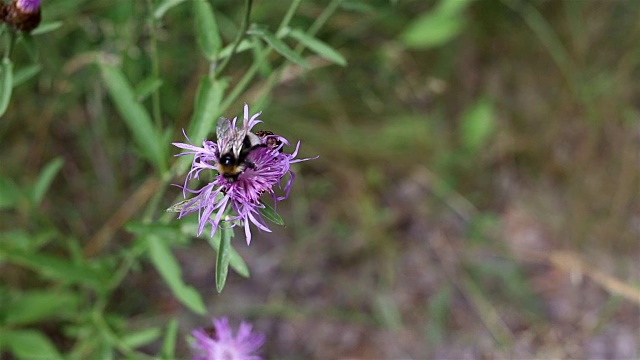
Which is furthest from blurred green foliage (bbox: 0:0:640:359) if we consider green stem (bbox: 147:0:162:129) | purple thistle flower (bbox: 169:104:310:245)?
purple thistle flower (bbox: 169:104:310:245)

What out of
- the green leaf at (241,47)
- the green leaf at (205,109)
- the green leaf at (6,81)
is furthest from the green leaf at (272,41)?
the green leaf at (6,81)

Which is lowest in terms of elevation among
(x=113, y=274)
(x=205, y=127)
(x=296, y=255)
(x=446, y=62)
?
(x=205, y=127)

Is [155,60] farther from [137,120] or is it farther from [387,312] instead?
[387,312]

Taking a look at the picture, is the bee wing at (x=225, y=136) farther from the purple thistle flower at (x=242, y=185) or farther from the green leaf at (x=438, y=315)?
the green leaf at (x=438, y=315)

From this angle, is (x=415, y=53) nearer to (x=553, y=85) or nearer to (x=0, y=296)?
(x=553, y=85)

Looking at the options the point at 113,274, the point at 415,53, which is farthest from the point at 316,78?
the point at 113,274

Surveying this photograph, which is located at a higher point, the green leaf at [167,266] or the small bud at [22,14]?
the small bud at [22,14]
